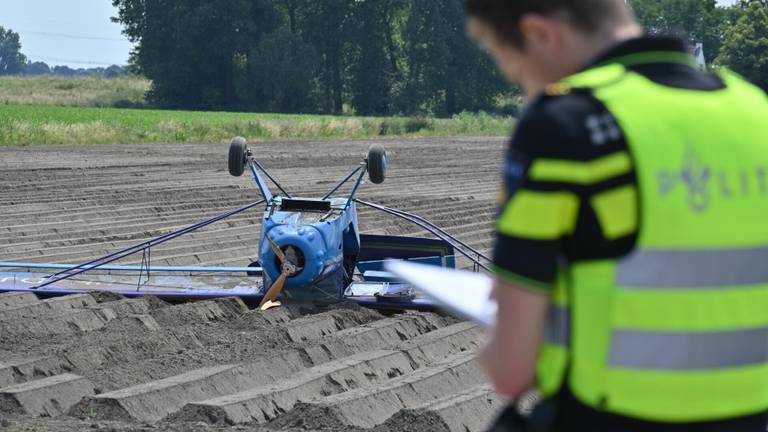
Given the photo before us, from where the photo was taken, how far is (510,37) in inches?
74.5

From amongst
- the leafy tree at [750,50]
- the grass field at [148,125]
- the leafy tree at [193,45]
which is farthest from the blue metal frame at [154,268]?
the leafy tree at [193,45]

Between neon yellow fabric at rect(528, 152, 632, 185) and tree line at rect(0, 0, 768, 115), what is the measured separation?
242 feet

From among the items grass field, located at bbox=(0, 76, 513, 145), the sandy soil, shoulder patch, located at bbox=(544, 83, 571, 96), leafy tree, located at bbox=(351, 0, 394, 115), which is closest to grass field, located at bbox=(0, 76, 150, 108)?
grass field, located at bbox=(0, 76, 513, 145)

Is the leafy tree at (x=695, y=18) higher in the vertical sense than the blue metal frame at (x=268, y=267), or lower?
higher

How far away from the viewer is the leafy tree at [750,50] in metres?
63.3

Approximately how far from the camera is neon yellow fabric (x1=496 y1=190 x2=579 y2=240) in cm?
170

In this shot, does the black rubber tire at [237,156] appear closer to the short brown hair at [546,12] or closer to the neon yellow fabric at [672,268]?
the short brown hair at [546,12]

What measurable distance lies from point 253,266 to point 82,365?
353 cm

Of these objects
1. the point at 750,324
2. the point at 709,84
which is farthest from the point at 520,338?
the point at 709,84

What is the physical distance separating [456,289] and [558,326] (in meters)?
0.39

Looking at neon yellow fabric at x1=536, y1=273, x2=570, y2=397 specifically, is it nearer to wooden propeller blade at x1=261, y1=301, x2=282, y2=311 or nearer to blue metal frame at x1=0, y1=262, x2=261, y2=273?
wooden propeller blade at x1=261, y1=301, x2=282, y2=311

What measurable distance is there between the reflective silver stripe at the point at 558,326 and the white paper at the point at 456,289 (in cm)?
16

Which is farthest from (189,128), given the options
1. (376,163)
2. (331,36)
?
(331,36)

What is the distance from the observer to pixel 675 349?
1.79 metres
